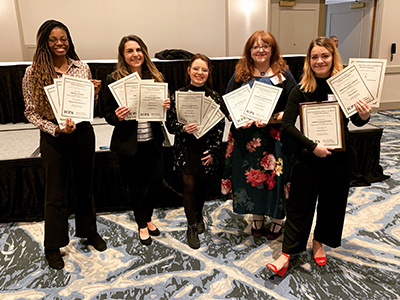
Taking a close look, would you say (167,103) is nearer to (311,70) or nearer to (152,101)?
(152,101)

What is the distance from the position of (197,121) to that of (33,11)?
4305 millimetres

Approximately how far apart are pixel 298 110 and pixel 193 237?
1.18 metres

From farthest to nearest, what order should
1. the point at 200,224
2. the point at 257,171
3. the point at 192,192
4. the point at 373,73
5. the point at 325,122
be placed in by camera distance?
the point at 200,224
the point at 192,192
the point at 257,171
the point at 325,122
the point at 373,73

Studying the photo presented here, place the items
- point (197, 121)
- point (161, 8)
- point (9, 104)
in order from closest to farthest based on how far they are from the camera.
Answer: point (197, 121) < point (9, 104) < point (161, 8)

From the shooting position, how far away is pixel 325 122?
1.86 m

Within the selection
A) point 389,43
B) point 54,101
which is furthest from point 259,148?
point 389,43

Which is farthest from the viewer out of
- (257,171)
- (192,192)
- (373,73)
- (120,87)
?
(192,192)

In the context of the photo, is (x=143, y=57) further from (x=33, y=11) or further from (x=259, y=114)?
(x=33, y=11)

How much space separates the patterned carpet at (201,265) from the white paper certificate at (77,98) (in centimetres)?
101

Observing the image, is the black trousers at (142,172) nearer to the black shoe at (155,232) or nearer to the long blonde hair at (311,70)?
the black shoe at (155,232)

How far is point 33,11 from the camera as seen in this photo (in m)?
5.18

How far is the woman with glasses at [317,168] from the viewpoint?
1.84 m

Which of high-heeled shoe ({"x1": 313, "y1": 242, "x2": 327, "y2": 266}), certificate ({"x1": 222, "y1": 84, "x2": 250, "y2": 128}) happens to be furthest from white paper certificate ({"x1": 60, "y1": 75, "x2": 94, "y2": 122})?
high-heeled shoe ({"x1": 313, "y1": 242, "x2": 327, "y2": 266})

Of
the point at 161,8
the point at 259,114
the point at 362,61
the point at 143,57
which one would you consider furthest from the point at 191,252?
the point at 161,8
